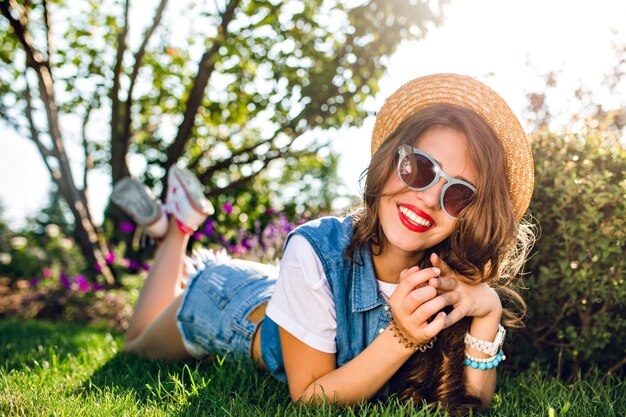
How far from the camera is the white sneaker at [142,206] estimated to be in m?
3.94

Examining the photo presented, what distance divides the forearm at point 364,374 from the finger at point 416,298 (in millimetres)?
119

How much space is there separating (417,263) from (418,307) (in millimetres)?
534

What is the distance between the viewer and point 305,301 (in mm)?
2137

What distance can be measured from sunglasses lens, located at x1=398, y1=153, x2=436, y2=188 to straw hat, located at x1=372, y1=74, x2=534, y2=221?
0.35 meters

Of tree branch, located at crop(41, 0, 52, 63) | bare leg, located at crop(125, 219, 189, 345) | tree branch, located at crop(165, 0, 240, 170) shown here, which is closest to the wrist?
bare leg, located at crop(125, 219, 189, 345)

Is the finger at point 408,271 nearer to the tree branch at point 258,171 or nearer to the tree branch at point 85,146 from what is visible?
the tree branch at point 258,171

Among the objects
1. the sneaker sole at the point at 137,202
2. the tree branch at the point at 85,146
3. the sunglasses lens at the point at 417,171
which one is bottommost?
the sunglasses lens at the point at 417,171

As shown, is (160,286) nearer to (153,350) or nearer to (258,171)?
(153,350)

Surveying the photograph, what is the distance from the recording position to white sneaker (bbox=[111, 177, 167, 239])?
3.94 meters

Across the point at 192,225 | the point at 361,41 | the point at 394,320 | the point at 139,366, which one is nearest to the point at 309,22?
the point at 361,41

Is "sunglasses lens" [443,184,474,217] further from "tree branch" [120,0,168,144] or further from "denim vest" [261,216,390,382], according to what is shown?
"tree branch" [120,0,168,144]

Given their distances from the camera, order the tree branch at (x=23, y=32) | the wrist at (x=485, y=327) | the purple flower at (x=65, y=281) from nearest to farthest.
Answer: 1. the wrist at (x=485, y=327)
2. the tree branch at (x=23, y=32)
3. the purple flower at (x=65, y=281)

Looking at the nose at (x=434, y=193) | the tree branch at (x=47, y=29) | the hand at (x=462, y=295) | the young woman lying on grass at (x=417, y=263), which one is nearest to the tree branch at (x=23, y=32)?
the tree branch at (x=47, y=29)

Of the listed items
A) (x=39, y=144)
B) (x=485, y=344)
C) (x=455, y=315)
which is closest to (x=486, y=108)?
(x=455, y=315)
